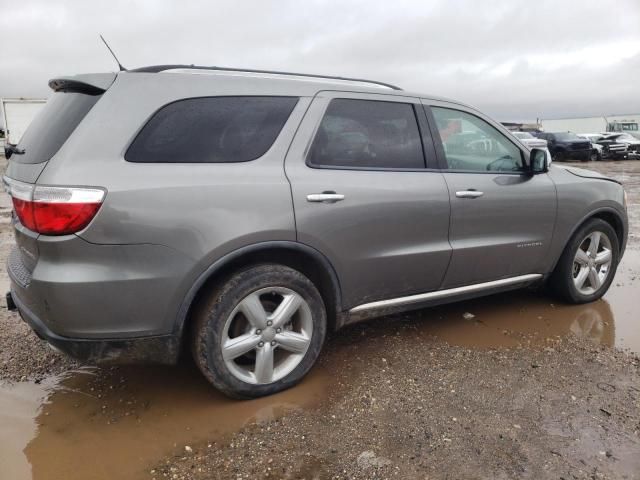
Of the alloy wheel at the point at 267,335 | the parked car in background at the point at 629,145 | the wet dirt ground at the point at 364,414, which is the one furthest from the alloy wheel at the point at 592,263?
the parked car in background at the point at 629,145

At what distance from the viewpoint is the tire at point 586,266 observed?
4.22m

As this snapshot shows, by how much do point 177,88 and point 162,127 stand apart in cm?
24

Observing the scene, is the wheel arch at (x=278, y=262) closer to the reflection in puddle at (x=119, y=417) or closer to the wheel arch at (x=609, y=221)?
the reflection in puddle at (x=119, y=417)

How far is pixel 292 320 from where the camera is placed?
3029 mm

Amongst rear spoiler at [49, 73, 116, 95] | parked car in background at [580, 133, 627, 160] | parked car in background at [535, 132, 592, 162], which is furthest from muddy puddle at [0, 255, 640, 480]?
parked car in background at [580, 133, 627, 160]

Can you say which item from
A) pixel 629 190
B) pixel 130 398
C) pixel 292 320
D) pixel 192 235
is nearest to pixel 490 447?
pixel 292 320

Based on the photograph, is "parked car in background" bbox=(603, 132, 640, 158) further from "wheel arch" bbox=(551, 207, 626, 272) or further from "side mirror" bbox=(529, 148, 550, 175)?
"side mirror" bbox=(529, 148, 550, 175)

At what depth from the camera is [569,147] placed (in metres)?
25.9

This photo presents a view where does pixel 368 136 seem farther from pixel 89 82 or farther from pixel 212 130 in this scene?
pixel 89 82

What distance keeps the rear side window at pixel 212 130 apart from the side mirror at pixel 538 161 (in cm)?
195

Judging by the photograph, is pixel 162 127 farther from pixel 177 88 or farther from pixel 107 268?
pixel 107 268

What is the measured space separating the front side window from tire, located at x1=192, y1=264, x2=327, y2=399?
144 centimetres

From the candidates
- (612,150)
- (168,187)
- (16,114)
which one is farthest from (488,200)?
(612,150)

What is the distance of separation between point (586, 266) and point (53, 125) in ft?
13.3
